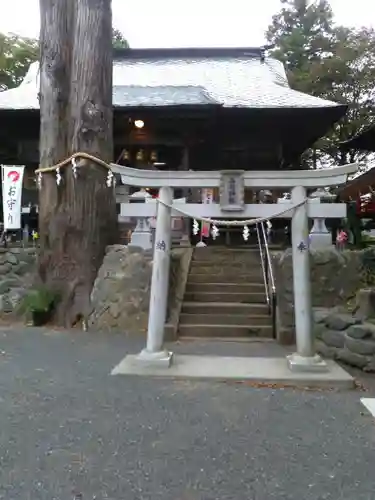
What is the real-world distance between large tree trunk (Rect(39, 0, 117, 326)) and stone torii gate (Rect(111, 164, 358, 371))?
8.92 feet

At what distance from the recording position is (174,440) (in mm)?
3461

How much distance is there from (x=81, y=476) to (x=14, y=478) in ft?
1.25

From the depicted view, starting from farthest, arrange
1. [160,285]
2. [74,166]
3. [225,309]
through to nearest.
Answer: [74,166]
[225,309]
[160,285]

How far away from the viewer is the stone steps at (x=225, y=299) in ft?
24.3

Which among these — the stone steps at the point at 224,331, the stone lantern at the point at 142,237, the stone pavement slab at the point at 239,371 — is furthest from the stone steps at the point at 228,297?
the stone pavement slab at the point at 239,371

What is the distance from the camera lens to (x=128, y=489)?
2734 mm

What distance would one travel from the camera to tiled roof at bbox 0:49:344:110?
429 inches

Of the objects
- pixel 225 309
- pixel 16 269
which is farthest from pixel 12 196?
pixel 225 309

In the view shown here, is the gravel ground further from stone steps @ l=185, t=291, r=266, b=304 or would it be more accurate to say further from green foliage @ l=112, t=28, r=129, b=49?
green foliage @ l=112, t=28, r=129, b=49

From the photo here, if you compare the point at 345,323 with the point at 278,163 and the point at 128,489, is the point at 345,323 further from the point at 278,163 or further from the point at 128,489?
the point at 278,163

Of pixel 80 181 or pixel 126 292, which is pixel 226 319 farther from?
pixel 80 181

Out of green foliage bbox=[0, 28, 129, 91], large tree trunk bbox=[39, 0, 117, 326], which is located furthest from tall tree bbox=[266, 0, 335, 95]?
large tree trunk bbox=[39, 0, 117, 326]

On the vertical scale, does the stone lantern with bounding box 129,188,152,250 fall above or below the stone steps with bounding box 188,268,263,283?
above

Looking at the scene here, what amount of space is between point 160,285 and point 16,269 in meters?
5.01
